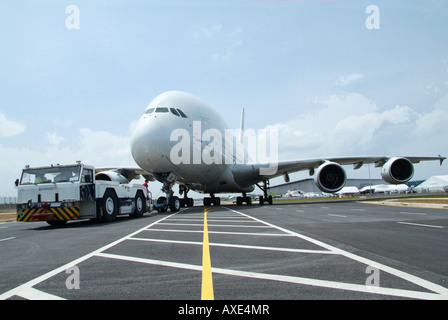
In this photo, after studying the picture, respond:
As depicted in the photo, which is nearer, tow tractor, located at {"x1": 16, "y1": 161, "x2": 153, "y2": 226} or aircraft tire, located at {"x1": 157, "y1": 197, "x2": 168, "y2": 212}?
tow tractor, located at {"x1": 16, "y1": 161, "x2": 153, "y2": 226}

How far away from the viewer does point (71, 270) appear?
4.62 m

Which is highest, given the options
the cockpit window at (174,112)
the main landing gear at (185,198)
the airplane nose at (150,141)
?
the cockpit window at (174,112)

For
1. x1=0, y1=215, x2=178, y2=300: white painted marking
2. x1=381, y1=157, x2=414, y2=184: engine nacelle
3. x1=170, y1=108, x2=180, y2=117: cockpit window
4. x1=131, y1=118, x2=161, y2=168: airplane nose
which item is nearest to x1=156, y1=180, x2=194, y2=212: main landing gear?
x1=131, y1=118, x2=161, y2=168: airplane nose

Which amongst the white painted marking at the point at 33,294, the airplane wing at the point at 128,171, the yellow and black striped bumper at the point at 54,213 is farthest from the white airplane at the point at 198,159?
the white painted marking at the point at 33,294

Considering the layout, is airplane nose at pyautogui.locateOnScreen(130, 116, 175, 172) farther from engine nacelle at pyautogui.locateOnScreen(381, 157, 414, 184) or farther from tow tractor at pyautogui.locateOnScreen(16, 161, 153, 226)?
engine nacelle at pyautogui.locateOnScreen(381, 157, 414, 184)

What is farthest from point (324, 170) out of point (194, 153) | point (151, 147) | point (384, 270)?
point (384, 270)

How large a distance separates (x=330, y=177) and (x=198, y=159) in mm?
9246

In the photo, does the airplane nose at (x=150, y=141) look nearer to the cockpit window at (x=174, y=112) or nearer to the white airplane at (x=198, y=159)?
the white airplane at (x=198, y=159)

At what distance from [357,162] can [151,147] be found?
54.5ft

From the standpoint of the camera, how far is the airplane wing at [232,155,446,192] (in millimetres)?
21984

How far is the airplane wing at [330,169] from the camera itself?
22.0 metres

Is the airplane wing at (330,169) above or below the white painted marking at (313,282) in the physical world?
above

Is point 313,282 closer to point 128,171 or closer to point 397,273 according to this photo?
point 397,273

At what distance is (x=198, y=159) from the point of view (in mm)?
18328
